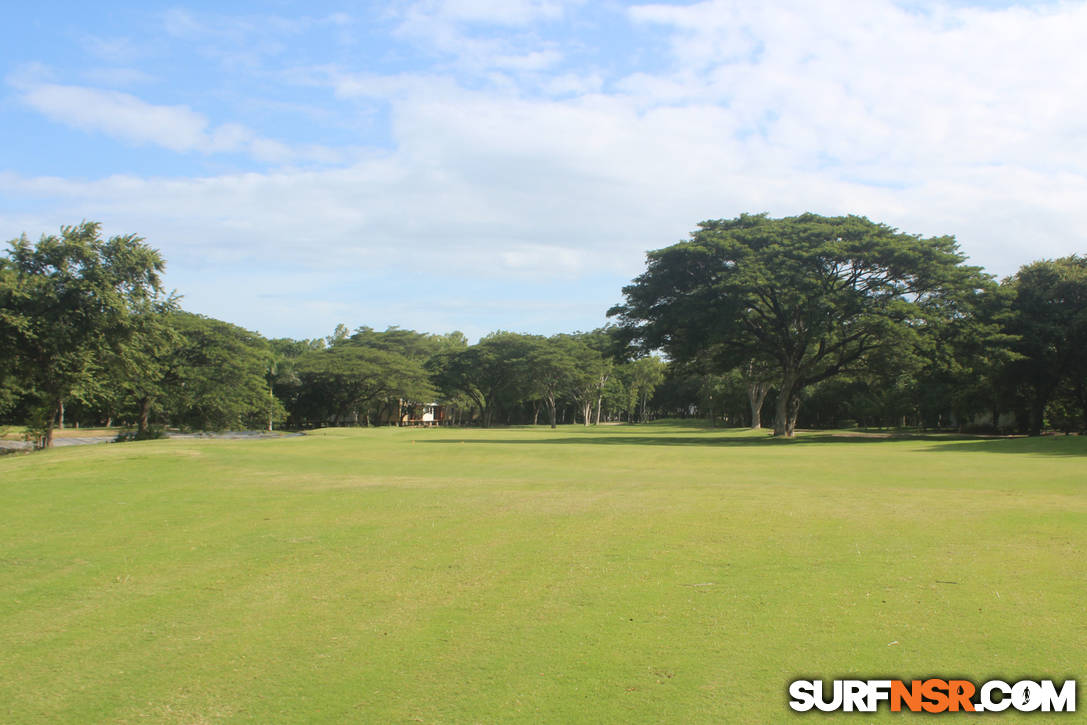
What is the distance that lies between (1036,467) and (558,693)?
21.4 metres

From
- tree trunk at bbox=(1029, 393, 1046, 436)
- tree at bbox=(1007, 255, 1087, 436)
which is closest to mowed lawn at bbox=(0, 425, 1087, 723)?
tree at bbox=(1007, 255, 1087, 436)

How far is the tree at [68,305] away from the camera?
30641mm

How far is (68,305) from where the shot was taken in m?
31.3

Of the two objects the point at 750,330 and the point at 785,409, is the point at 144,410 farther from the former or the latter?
the point at 785,409

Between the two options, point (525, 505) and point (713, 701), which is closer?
point (713, 701)

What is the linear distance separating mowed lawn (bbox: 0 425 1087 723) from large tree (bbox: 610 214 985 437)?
25.9 metres

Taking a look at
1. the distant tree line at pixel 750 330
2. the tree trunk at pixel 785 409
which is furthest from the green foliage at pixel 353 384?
the tree trunk at pixel 785 409

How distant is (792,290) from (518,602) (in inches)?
1371

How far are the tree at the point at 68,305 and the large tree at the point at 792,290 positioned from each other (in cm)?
2760

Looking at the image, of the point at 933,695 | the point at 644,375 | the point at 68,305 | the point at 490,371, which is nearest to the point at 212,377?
the point at 68,305

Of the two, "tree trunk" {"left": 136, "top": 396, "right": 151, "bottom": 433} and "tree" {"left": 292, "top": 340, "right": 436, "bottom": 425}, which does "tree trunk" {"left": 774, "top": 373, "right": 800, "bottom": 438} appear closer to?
"tree trunk" {"left": 136, "top": 396, "right": 151, "bottom": 433}

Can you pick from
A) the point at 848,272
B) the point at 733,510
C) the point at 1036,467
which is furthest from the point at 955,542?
the point at 848,272

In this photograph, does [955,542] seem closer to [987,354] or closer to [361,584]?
[361,584]

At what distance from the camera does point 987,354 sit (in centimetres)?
3972
